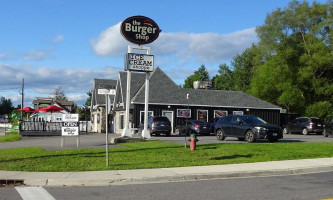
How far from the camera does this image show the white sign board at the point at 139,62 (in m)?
24.2

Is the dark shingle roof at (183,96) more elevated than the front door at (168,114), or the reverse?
the dark shingle roof at (183,96)

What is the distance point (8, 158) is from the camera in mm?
15398

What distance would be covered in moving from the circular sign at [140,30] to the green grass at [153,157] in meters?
8.59

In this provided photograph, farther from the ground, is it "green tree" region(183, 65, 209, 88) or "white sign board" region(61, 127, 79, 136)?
"green tree" region(183, 65, 209, 88)

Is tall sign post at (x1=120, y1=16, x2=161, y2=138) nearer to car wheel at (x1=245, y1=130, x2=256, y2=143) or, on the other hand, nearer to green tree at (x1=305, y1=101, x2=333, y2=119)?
car wheel at (x1=245, y1=130, x2=256, y2=143)

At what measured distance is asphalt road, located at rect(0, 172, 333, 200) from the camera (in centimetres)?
898

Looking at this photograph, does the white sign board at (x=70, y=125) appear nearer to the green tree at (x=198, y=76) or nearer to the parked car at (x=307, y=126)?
the parked car at (x=307, y=126)

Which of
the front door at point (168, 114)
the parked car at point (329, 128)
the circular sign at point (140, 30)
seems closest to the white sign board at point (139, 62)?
the circular sign at point (140, 30)

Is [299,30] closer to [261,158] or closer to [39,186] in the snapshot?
[261,158]

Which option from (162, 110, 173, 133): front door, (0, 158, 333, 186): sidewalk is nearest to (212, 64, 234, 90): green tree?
(162, 110, 173, 133): front door

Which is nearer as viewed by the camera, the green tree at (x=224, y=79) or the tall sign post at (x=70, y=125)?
the tall sign post at (x=70, y=125)

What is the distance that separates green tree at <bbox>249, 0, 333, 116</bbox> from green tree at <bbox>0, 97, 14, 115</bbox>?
124253mm

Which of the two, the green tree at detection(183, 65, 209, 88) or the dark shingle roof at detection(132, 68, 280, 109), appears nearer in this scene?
the dark shingle roof at detection(132, 68, 280, 109)

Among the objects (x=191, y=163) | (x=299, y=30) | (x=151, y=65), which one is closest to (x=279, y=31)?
(x=299, y=30)
